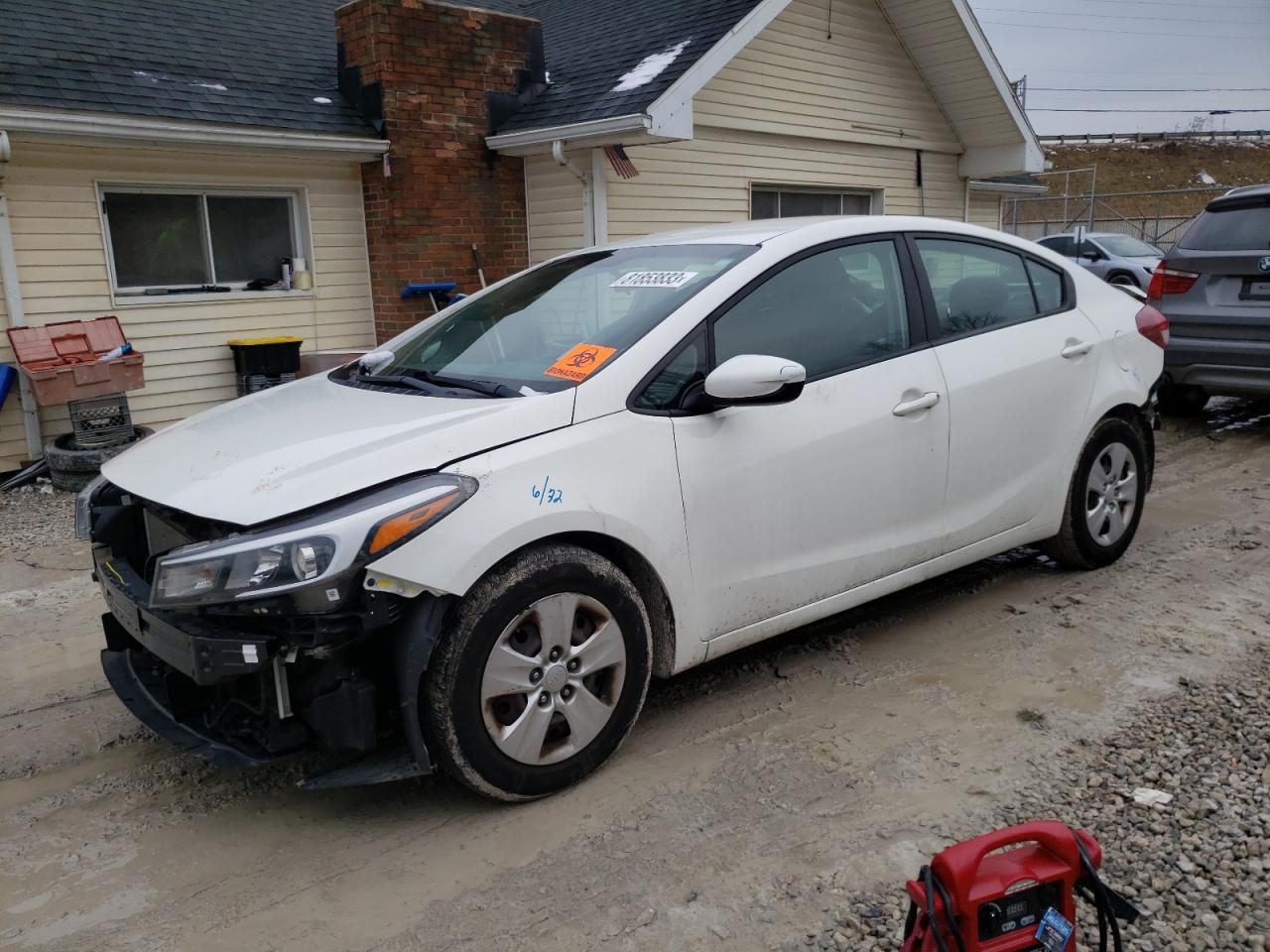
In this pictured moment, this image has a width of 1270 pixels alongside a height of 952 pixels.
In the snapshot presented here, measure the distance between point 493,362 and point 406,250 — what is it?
686 cm

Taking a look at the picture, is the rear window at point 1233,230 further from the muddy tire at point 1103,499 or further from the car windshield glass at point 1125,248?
the car windshield glass at point 1125,248

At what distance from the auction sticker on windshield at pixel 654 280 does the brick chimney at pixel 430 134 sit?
6.67 meters

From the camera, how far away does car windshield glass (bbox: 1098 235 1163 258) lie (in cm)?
2102

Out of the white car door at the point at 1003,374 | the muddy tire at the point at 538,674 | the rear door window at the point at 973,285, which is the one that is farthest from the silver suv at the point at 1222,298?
the muddy tire at the point at 538,674

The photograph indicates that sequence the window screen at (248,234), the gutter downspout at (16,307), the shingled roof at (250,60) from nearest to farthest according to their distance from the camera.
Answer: the gutter downspout at (16,307) → the shingled roof at (250,60) → the window screen at (248,234)

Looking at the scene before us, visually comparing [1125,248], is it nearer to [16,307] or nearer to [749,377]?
[16,307]

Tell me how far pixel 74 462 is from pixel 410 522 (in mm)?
6137

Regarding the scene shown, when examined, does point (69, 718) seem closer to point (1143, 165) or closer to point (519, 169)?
point (519, 169)

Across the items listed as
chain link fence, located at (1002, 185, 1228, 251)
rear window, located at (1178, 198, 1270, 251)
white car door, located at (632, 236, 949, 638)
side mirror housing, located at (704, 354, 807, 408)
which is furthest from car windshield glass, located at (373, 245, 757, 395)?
chain link fence, located at (1002, 185, 1228, 251)

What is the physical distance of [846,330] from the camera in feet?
13.1

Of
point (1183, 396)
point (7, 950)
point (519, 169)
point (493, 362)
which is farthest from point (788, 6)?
point (7, 950)

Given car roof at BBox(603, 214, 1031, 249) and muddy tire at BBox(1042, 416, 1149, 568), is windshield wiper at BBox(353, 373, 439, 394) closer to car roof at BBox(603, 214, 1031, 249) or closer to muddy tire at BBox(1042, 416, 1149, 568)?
car roof at BBox(603, 214, 1031, 249)

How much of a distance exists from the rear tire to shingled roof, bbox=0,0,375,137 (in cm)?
751

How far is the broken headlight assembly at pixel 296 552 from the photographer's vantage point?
275 cm
